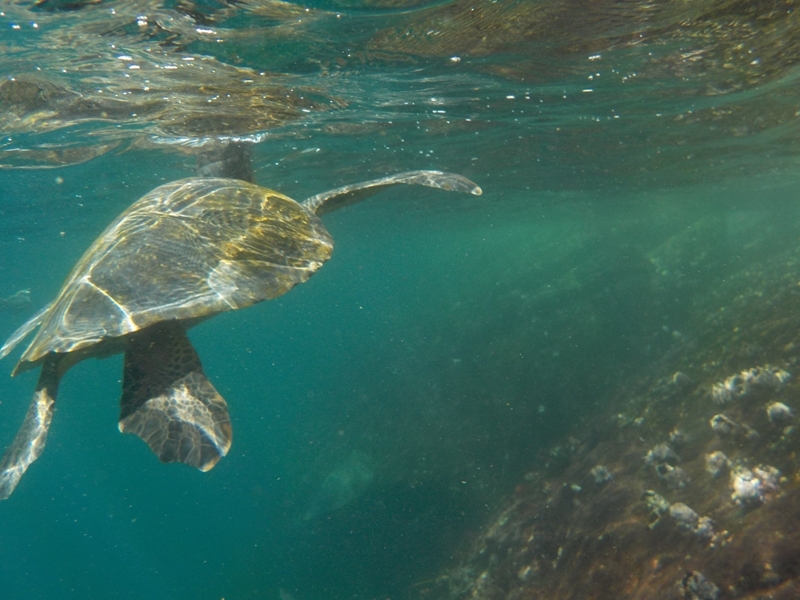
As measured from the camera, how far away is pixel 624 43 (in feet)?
28.0

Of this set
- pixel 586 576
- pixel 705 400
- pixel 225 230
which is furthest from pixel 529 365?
pixel 225 230

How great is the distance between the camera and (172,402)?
14.9ft

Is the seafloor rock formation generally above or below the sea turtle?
below

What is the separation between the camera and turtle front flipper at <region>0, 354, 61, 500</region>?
435cm

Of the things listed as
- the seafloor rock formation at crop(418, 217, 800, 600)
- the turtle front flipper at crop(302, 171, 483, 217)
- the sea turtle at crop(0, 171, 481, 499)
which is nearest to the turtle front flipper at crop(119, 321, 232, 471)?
the sea turtle at crop(0, 171, 481, 499)

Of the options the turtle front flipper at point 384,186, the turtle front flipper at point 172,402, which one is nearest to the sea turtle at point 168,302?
the turtle front flipper at point 172,402

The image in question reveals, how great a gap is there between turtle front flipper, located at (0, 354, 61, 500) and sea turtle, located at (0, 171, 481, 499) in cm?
1

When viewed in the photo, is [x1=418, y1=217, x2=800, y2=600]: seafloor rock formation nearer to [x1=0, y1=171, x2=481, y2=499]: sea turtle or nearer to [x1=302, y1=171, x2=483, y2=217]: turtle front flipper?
[x1=302, y1=171, x2=483, y2=217]: turtle front flipper

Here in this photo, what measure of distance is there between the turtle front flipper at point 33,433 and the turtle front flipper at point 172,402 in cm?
83

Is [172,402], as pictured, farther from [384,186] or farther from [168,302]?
[384,186]

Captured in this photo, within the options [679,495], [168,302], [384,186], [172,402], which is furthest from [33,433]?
[679,495]

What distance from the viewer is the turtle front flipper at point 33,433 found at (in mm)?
4348

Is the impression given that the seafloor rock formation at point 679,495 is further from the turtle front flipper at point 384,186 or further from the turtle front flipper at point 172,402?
the turtle front flipper at point 172,402

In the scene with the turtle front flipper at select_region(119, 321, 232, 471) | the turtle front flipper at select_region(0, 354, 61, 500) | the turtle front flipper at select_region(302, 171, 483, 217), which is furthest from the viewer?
the turtle front flipper at select_region(302, 171, 483, 217)
